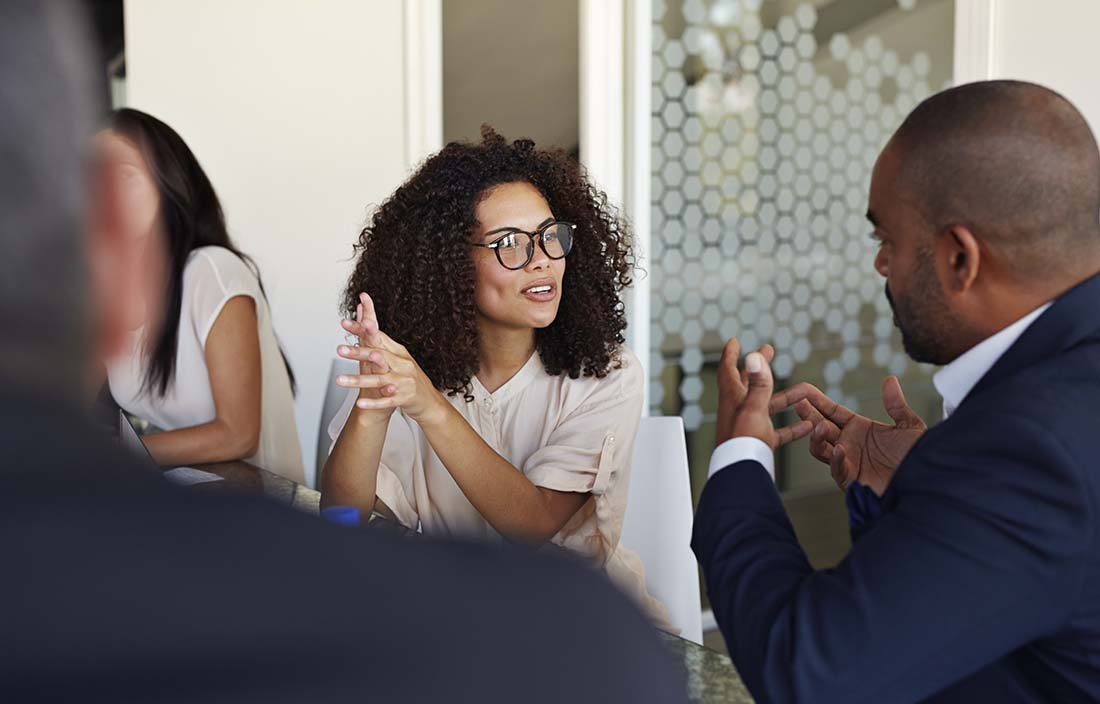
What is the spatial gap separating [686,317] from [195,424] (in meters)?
1.85

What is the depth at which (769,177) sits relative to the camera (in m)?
3.92

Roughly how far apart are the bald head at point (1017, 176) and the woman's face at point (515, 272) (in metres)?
1.09

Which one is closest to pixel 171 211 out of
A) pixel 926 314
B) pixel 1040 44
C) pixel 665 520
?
pixel 665 520

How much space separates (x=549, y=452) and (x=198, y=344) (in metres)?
1.18

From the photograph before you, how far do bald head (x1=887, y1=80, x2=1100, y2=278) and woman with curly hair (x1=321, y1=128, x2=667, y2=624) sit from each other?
3.46ft

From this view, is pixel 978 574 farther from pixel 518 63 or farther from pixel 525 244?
pixel 518 63

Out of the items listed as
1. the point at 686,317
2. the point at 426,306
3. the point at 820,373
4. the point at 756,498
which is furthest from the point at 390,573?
the point at 820,373

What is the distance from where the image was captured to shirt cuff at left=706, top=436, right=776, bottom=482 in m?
1.23

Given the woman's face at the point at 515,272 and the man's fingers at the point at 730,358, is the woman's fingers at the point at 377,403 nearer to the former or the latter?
the woman's face at the point at 515,272

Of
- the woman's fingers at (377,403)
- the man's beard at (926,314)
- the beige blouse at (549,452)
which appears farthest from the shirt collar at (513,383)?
the man's beard at (926,314)

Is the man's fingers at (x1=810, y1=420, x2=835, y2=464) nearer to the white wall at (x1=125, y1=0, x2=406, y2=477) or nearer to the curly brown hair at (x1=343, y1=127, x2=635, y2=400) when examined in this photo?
the curly brown hair at (x1=343, y1=127, x2=635, y2=400)

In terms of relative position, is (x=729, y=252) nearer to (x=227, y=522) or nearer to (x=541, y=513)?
(x=541, y=513)

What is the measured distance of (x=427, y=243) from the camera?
223 centimetres

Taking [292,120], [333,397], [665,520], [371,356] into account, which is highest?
[292,120]
